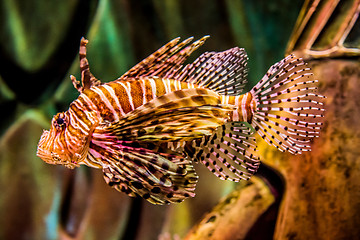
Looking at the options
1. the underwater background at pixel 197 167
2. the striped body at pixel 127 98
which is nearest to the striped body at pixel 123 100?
the striped body at pixel 127 98

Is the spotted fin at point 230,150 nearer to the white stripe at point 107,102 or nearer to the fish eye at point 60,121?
the white stripe at point 107,102

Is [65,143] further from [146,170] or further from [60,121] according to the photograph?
[146,170]

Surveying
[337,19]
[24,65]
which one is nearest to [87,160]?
[24,65]

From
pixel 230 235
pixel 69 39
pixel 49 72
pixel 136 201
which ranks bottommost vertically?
pixel 230 235

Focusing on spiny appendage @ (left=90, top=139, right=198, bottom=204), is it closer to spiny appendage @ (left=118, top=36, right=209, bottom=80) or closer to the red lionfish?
the red lionfish

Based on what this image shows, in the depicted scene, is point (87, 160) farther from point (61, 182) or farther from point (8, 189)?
point (8, 189)

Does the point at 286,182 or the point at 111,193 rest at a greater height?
the point at 111,193
